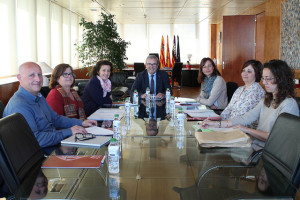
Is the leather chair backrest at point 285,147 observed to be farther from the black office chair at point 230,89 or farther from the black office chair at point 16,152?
the black office chair at point 230,89

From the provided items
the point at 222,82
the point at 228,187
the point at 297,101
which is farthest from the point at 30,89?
the point at 222,82

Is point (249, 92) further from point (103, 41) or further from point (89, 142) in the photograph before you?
point (103, 41)

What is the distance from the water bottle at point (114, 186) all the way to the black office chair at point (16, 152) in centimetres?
41

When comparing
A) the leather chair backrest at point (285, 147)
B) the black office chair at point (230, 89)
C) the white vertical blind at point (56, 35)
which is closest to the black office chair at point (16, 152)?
the leather chair backrest at point (285, 147)

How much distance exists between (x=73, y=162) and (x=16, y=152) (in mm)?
267

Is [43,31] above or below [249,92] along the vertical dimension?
above

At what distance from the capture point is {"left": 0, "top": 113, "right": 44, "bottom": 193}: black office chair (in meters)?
1.35

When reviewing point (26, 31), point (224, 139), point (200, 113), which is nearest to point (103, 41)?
point (26, 31)

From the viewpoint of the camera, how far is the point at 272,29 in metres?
6.96

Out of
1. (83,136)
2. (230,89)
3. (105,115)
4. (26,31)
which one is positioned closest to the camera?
(83,136)

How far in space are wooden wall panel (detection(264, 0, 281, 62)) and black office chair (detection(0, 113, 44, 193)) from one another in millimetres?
6019

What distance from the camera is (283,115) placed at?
167 centimetres

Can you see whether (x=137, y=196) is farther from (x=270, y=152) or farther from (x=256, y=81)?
(x=256, y=81)

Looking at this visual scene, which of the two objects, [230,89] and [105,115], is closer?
[105,115]
